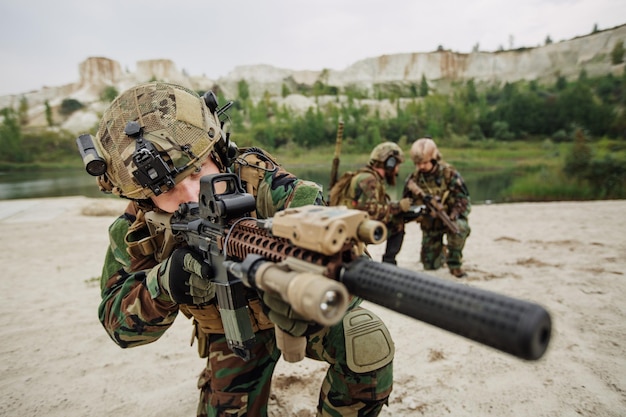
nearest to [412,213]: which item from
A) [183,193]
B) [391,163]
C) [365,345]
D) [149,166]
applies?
[391,163]

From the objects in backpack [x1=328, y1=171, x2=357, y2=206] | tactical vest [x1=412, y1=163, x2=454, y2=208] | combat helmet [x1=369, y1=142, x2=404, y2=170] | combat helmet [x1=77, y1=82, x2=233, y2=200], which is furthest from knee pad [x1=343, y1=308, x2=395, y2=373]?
tactical vest [x1=412, y1=163, x2=454, y2=208]

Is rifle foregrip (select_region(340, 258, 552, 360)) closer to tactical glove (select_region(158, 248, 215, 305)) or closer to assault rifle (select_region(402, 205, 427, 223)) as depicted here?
tactical glove (select_region(158, 248, 215, 305))

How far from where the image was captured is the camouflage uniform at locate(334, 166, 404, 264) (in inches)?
215

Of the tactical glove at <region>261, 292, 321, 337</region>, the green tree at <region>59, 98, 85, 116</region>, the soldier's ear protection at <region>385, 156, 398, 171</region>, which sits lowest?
the soldier's ear protection at <region>385, 156, 398, 171</region>

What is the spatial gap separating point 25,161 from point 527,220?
2087 inches

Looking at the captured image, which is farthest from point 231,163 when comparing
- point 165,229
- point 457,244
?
point 457,244

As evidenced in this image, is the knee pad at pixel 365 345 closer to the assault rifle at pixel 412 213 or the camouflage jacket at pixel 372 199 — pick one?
the camouflage jacket at pixel 372 199

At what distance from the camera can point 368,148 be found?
39.1m

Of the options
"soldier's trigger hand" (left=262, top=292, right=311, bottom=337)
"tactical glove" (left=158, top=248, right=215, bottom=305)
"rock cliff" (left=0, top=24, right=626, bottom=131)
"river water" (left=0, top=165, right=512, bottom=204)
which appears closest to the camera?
"soldier's trigger hand" (left=262, top=292, right=311, bottom=337)

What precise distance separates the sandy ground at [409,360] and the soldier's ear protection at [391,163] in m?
2.06

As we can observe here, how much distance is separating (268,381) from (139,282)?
109cm

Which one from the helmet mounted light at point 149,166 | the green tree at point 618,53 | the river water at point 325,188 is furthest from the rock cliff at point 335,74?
the helmet mounted light at point 149,166

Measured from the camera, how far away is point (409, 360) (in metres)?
3.33

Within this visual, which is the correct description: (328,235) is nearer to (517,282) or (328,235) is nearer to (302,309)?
(302,309)
